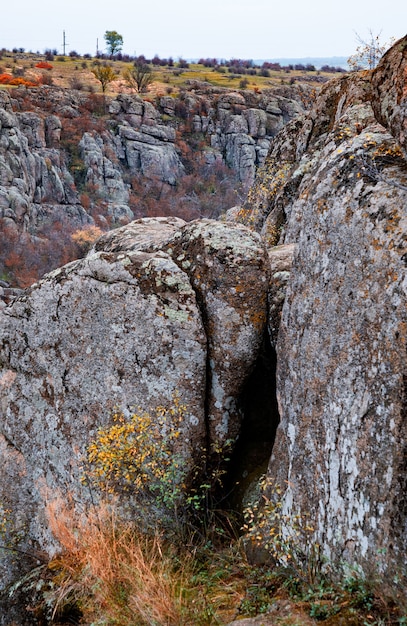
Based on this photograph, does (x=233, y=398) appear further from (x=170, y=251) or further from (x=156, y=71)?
(x=156, y=71)

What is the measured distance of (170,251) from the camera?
6816 millimetres

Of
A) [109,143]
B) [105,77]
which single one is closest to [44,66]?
[105,77]

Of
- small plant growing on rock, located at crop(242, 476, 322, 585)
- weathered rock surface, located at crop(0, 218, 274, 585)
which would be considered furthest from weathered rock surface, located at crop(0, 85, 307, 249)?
small plant growing on rock, located at crop(242, 476, 322, 585)

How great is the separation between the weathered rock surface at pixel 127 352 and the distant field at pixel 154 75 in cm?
7289

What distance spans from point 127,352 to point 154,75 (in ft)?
291

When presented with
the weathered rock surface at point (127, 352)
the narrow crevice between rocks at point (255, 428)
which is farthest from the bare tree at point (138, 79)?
the narrow crevice between rocks at point (255, 428)

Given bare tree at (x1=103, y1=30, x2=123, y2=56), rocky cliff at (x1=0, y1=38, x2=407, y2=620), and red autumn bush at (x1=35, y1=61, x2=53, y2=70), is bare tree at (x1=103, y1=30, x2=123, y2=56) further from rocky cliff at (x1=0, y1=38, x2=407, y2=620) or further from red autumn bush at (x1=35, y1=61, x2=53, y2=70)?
rocky cliff at (x1=0, y1=38, x2=407, y2=620)

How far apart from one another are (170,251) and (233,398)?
6.58 ft

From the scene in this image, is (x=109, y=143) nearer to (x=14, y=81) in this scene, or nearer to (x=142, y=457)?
(x=14, y=81)

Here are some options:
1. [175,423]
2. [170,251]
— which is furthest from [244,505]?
[170,251]

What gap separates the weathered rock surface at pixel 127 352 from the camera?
615 centimetres

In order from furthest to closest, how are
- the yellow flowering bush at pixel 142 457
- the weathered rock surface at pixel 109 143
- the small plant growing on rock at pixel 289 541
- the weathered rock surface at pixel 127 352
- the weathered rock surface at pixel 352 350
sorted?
1. the weathered rock surface at pixel 109 143
2. the weathered rock surface at pixel 127 352
3. the yellow flowering bush at pixel 142 457
4. the small plant growing on rock at pixel 289 541
5. the weathered rock surface at pixel 352 350

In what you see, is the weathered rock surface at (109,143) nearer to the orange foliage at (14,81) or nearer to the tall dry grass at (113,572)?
the orange foliage at (14,81)

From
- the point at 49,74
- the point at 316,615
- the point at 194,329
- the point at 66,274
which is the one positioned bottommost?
the point at 316,615
